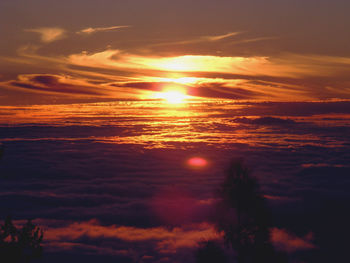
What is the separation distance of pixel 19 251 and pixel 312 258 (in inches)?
6022

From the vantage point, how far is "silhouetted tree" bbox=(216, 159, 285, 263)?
1933cm

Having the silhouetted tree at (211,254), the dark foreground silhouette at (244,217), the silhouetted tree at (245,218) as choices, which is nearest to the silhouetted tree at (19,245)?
the silhouetted tree at (211,254)

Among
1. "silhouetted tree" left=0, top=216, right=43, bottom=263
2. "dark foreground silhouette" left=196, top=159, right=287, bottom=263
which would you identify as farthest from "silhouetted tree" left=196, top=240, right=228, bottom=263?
"silhouetted tree" left=0, top=216, right=43, bottom=263

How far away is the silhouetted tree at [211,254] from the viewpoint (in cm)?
1691

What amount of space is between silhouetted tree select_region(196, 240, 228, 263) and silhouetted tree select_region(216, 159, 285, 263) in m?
2.32

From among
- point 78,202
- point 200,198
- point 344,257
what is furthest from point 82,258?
point 344,257

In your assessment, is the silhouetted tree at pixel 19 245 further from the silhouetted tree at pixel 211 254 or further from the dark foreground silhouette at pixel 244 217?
the dark foreground silhouette at pixel 244 217

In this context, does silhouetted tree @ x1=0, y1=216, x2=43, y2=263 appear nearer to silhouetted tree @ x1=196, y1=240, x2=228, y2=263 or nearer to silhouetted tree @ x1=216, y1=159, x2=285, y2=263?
silhouetted tree @ x1=196, y1=240, x2=228, y2=263

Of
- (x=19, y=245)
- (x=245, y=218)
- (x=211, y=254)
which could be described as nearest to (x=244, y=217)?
(x=245, y=218)

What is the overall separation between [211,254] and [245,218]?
3.61 metres

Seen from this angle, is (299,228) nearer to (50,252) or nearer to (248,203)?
(50,252)

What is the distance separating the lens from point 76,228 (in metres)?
156

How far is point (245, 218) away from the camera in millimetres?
19797

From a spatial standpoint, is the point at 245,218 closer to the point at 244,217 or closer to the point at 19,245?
the point at 244,217
